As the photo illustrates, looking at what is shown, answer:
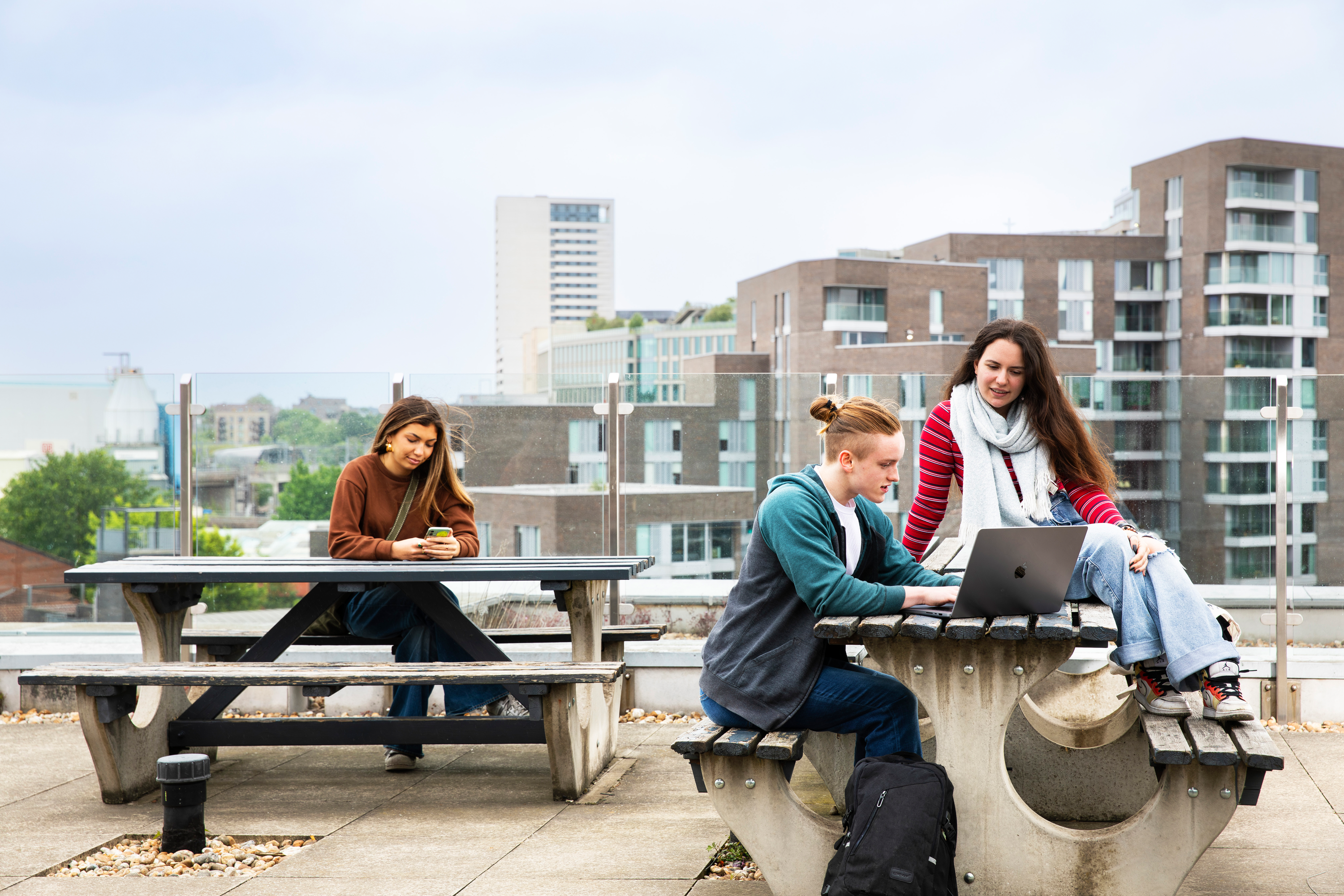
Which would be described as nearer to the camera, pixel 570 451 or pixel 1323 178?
pixel 570 451

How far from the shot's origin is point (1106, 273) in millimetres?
85062

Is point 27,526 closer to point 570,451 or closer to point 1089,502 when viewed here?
point 570,451

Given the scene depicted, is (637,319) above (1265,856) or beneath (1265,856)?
above

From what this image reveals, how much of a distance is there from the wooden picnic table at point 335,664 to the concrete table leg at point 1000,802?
1.47 m

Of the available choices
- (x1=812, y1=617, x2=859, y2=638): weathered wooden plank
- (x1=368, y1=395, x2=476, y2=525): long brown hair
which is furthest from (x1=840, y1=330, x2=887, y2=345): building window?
(x1=812, y1=617, x2=859, y2=638): weathered wooden plank

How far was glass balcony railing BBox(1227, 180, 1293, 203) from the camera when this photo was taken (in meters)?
79.6

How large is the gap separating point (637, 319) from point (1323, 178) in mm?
74417

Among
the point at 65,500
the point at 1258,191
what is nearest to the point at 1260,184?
the point at 1258,191

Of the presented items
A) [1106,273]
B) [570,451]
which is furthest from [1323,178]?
[570,451]

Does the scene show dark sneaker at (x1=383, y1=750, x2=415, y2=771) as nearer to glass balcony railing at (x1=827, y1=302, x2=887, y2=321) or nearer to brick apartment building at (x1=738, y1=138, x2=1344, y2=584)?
brick apartment building at (x1=738, y1=138, x2=1344, y2=584)

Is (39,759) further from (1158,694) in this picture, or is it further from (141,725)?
(1158,694)

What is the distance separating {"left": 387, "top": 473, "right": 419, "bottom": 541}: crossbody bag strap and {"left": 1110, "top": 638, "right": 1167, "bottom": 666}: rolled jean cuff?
306cm

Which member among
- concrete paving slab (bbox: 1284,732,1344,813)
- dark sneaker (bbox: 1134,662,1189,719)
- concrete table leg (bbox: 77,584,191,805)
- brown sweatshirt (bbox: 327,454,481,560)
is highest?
brown sweatshirt (bbox: 327,454,481,560)

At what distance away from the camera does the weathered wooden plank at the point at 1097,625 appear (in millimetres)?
3191
